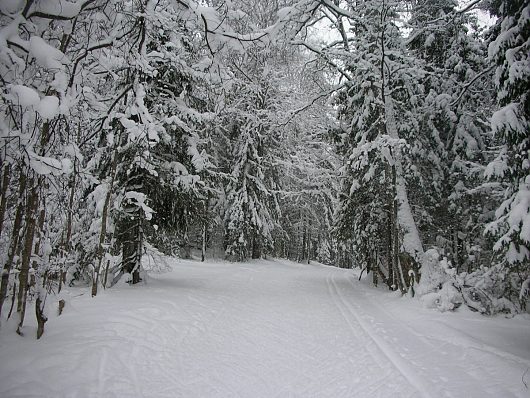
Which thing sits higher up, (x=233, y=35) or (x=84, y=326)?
(x=233, y=35)

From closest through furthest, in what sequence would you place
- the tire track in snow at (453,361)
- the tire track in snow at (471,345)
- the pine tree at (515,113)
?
the tire track in snow at (453,361) < the tire track in snow at (471,345) < the pine tree at (515,113)

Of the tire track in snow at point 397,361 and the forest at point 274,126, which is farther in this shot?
the tire track in snow at point 397,361

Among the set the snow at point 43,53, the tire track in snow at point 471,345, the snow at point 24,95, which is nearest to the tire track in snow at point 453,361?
the tire track in snow at point 471,345

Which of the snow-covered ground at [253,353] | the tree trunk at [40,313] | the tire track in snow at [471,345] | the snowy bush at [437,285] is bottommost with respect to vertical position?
the snow-covered ground at [253,353]

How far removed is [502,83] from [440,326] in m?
4.70

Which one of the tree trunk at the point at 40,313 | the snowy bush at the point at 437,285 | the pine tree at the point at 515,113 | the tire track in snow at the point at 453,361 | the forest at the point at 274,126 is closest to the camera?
the forest at the point at 274,126

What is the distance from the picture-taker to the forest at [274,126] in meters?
3.52

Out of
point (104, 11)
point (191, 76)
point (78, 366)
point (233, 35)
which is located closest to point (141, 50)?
point (104, 11)

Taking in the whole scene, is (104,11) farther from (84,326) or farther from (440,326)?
(440,326)

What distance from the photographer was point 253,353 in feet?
16.2

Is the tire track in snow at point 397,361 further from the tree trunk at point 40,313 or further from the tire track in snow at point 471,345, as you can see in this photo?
the tree trunk at point 40,313

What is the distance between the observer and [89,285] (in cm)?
896

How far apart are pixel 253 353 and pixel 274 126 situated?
375 inches

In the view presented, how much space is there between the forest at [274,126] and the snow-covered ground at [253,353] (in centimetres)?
78
